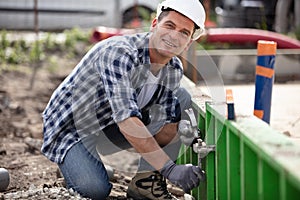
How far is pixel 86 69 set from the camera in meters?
3.70

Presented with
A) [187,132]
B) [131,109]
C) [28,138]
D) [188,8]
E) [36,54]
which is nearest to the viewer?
[131,109]

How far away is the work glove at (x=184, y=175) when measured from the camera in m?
3.36

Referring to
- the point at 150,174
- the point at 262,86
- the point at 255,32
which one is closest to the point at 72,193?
the point at 150,174

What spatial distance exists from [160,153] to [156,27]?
0.70 meters

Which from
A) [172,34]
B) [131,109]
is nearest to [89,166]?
[131,109]

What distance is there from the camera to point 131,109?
131 inches

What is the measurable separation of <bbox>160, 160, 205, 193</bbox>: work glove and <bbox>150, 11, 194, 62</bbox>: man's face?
24.7 inches

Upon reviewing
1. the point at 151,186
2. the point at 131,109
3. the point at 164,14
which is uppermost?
the point at 164,14

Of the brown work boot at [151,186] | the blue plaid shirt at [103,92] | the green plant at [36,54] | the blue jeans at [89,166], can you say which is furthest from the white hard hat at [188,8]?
the green plant at [36,54]

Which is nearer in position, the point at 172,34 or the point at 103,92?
the point at 172,34

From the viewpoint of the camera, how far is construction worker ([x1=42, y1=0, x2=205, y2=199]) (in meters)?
3.39

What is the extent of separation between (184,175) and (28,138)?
2.91 m

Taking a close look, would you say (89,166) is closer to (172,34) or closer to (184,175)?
(184,175)

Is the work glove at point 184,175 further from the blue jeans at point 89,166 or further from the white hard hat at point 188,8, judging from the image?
the white hard hat at point 188,8
